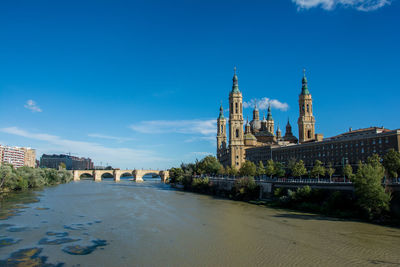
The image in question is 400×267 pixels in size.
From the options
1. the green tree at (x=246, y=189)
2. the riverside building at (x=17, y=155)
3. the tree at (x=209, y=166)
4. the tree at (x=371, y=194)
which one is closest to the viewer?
the tree at (x=371, y=194)

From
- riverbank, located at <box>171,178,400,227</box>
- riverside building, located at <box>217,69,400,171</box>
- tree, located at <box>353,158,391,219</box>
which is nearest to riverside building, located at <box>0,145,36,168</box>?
riverside building, located at <box>217,69,400,171</box>

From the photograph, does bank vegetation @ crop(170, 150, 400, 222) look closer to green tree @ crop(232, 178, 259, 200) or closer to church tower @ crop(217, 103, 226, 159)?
green tree @ crop(232, 178, 259, 200)

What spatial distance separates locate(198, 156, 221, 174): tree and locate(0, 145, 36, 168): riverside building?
98876mm

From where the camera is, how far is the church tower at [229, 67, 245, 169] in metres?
107

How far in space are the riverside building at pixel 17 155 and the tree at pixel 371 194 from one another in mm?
153521

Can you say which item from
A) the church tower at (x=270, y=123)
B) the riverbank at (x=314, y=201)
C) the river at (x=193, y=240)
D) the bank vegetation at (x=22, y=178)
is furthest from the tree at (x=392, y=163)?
the church tower at (x=270, y=123)

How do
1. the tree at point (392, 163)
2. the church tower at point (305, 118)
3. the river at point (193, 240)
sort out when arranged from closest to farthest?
the river at point (193, 240)
the tree at point (392, 163)
the church tower at point (305, 118)

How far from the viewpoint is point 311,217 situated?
35031 millimetres

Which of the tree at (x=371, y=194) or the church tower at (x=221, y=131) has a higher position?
the church tower at (x=221, y=131)

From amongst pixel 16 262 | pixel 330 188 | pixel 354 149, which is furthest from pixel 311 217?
pixel 354 149

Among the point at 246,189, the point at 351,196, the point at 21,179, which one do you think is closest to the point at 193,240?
the point at 351,196

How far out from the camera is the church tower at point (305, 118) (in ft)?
341

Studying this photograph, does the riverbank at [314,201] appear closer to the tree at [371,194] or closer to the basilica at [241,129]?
the tree at [371,194]

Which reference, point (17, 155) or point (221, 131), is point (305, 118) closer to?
point (221, 131)
